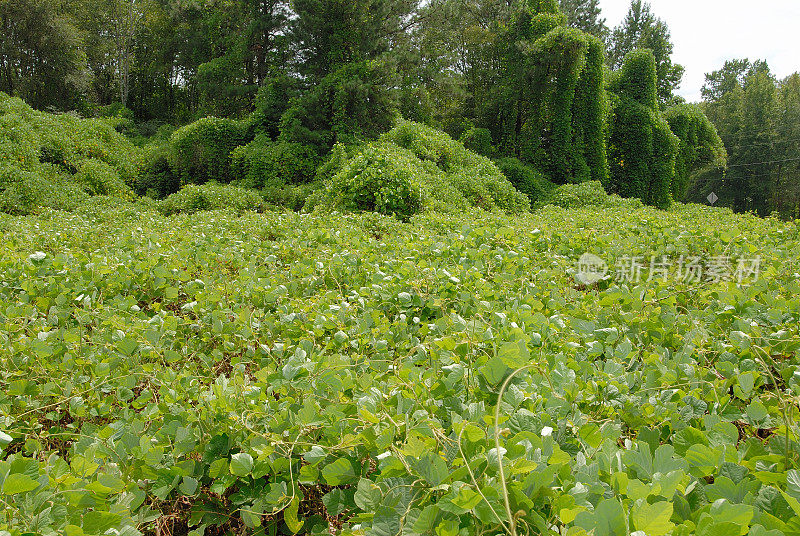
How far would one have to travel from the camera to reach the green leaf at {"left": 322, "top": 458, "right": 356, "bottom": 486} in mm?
804

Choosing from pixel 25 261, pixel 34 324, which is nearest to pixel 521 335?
pixel 34 324

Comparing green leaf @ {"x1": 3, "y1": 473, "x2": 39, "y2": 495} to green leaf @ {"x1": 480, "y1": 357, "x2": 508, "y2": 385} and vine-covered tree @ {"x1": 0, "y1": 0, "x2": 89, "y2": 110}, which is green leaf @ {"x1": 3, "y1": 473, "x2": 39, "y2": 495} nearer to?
green leaf @ {"x1": 480, "y1": 357, "x2": 508, "y2": 385}

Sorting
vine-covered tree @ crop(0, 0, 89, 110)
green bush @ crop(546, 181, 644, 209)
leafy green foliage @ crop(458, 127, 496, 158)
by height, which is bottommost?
green bush @ crop(546, 181, 644, 209)

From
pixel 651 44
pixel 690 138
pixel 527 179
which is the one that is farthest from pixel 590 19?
pixel 527 179

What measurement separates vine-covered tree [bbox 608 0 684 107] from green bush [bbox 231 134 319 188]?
1143 centimetres

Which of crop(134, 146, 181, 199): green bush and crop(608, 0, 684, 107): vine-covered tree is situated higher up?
crop(608, 0, 684, 107): vine-covered tree

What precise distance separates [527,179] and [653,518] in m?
13.2

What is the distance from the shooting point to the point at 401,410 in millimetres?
950

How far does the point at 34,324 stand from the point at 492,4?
1878 centimetres

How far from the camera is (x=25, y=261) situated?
267 cm

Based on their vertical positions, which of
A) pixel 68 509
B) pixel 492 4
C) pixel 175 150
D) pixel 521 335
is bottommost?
pixel 68 509

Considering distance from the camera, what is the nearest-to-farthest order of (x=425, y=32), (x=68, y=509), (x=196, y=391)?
(x=68, y=509)
(x=196, y=391)
(x=425, y=32)

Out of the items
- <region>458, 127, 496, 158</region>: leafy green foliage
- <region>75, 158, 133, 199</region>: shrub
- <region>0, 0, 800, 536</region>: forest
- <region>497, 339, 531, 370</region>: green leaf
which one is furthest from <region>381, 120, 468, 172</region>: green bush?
<region>497, 339, 531, 370</region>: green leaf

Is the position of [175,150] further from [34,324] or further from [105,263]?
[34,324]
